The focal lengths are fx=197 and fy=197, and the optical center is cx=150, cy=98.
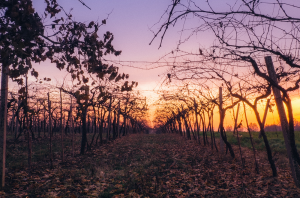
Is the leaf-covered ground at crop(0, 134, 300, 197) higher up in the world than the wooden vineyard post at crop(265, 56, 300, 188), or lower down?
lower down

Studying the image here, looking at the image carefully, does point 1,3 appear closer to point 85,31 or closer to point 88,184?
point 85,31

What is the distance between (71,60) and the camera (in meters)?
3.46

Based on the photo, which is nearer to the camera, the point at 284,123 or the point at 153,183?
the point at 284,123

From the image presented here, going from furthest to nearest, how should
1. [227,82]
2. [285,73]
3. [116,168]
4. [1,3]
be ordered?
[116,168] → [227,82] → [285,73] → [1,3]

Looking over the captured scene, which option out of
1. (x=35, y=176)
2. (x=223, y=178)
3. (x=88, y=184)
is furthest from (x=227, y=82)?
(x=35, y=176)

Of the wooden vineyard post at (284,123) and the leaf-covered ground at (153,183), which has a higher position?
the wooden vineyard post at (284,123)

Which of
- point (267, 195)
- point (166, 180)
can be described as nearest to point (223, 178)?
point (267, 195)

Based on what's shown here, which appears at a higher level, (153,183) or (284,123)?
(284,123)

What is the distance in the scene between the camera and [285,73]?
203 inches

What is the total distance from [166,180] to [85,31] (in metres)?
4.77

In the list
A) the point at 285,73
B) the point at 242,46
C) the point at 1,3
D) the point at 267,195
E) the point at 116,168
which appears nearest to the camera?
the point at 1,3

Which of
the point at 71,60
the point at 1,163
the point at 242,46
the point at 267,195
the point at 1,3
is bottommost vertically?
the point at 267,195

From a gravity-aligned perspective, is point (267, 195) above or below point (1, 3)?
below

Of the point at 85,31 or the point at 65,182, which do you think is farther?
the point at 65,182
